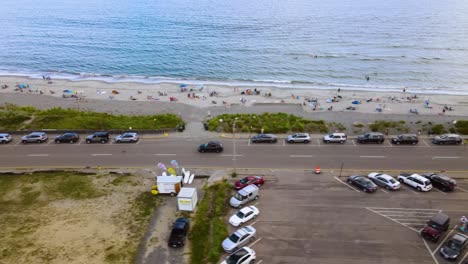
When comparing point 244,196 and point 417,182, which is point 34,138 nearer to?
point 244,196

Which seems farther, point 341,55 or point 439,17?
point 439,17

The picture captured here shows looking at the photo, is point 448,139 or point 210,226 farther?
point 448,139

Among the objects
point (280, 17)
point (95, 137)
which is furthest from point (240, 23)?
point (95, 137)

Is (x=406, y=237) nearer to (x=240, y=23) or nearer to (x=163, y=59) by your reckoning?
(x=163, y=59)

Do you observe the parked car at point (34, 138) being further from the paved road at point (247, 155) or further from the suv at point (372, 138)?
the suv at point (372, 138)

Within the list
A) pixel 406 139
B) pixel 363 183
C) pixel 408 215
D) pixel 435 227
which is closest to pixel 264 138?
pixel 363 183

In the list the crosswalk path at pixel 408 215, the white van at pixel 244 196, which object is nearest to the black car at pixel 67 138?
the white van at pixel 244 196

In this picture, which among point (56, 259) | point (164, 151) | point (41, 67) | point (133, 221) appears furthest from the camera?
point (41, 67)
